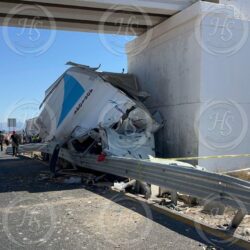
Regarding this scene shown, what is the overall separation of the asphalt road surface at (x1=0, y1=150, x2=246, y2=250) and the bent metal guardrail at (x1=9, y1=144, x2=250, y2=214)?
20.7 inches

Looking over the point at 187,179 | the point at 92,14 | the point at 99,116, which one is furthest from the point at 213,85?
the point at 187,179

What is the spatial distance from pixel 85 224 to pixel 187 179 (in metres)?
1.76

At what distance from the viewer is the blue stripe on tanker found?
46.2 feet

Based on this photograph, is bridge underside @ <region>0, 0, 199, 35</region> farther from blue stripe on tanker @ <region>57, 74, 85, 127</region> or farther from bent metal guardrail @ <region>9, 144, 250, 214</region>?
bent metal guardrail @ <region>9, 144, 250, 214</region>

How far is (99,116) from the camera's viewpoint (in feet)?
41.9

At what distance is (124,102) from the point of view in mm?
12383

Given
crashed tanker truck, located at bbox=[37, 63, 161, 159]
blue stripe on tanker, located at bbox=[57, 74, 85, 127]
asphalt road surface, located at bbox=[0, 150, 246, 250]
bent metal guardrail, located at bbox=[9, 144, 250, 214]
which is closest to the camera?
asphalt road surface, located at bbox=[0, 150, 246, 250]

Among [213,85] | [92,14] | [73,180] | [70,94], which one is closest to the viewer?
[73,180]

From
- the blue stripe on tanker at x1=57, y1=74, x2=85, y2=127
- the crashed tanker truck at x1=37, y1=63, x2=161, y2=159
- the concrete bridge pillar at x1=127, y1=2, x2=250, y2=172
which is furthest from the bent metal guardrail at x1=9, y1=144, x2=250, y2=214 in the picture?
the blue stripe on tanker at x1=57, y1=74, x2=85, y2=127

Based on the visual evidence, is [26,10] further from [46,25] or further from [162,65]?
[162,65]

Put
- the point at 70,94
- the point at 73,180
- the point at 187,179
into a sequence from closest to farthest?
the point at 187,179 → the point at 73,180 → the point at 70,94

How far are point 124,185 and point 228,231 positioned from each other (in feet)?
12.5

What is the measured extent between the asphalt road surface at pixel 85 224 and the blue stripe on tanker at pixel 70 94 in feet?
16.6

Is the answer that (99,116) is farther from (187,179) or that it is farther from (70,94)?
(187,179)
